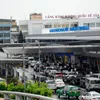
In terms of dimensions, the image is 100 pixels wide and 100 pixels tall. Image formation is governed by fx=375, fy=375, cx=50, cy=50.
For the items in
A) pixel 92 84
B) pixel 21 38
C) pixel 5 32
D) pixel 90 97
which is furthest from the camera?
pixel 21 38

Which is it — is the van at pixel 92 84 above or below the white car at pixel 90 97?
below

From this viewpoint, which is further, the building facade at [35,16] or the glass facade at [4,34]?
the building facade at [35,16]

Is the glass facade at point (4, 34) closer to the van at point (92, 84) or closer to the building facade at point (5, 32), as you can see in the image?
the building facade at point (5, 32)

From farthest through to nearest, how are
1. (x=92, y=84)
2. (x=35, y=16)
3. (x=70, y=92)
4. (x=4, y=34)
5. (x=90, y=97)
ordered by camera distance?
(x=35, y=16)
(x=4, y=34)
(x=92, y=84)
(x=70, y=92)
(x=90, y=97)

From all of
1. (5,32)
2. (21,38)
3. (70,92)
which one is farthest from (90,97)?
(21,38)

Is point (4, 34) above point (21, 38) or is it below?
above

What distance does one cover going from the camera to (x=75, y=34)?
186 feet

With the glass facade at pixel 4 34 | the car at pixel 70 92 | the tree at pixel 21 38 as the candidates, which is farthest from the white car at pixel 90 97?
the tree at pixel 21 38

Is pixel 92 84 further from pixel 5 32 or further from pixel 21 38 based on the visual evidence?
pixel 21 38

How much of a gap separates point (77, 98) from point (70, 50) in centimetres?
2414

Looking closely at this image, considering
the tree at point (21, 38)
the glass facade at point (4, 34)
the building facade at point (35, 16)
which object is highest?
the building facade at point (35, 16)

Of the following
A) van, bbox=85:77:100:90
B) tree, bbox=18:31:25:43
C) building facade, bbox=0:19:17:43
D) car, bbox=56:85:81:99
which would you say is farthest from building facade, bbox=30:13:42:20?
car, bbox=56:85:81:99

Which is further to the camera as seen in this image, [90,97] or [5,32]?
[5,32]

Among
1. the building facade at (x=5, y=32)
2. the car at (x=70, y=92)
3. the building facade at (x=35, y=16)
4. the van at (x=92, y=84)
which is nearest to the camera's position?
the car at (x=70, y=92)
